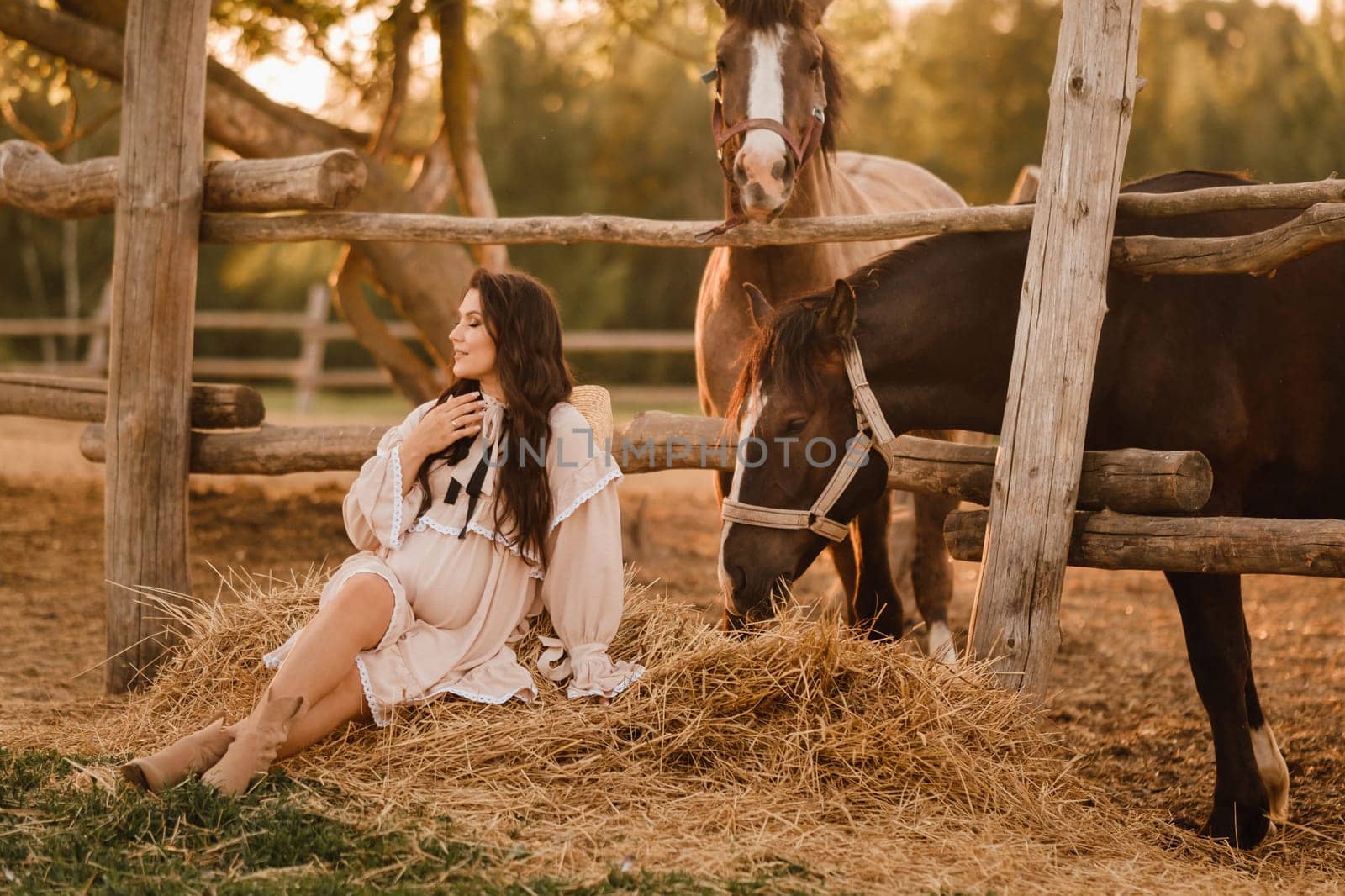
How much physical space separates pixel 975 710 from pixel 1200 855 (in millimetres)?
642

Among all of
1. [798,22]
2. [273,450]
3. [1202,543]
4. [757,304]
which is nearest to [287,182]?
[273,450]

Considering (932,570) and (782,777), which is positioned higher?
(932,570)

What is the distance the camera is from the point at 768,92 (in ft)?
12.2

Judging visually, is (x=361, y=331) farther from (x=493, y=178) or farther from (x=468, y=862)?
(x=493, y=178)

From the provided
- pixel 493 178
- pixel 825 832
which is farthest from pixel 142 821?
pixel 493 178

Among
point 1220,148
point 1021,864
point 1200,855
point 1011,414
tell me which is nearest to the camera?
point 1021,864

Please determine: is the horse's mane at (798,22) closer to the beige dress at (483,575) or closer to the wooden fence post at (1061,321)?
the wooden fence post at (1061,321)

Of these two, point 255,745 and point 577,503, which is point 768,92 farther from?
point 255,745

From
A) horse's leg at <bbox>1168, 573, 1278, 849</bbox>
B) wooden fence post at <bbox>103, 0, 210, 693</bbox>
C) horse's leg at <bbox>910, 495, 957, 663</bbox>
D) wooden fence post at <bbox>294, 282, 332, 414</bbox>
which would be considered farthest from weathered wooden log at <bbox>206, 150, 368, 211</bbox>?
wooden fence post at <bbox>294, 282, 332, 414</bbox>

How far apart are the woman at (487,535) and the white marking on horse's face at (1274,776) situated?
5.87 feet

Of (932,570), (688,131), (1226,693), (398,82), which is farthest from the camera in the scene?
(688,131)

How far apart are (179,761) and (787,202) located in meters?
2.23

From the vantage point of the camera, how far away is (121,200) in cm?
390

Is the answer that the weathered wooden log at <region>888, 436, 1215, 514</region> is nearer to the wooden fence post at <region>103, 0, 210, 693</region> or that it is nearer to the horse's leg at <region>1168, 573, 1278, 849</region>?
the horse's leg at <region>1168, 573, 1278, 849</region>
